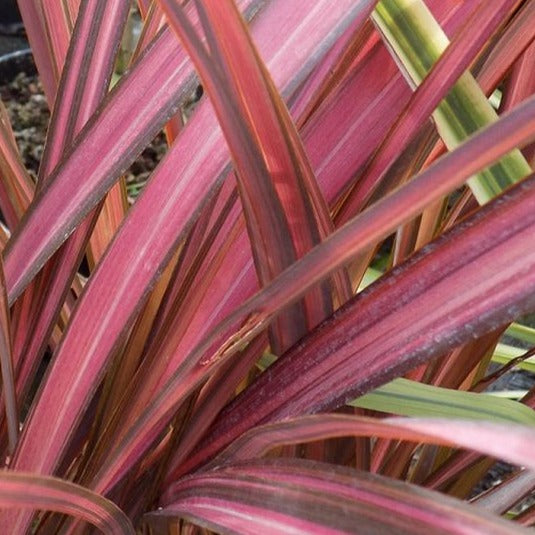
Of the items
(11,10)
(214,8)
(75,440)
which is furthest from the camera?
(11,10)

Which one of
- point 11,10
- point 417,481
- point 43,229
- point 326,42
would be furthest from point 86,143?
point 11,10

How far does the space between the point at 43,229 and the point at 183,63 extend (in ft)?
0.43

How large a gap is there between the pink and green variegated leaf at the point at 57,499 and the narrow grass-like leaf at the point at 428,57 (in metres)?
0.25

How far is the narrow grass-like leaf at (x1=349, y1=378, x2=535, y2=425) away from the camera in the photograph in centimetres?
42

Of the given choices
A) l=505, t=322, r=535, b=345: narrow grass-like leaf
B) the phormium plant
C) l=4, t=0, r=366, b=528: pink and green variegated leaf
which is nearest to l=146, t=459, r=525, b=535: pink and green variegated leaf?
the phormium plant

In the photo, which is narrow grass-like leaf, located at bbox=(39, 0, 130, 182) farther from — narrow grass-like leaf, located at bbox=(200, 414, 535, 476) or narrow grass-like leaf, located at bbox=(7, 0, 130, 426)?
narrow grass-like leaf, located at bbox=(200, 414, 535, 476)

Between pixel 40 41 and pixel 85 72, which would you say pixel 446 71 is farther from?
pixel 40 41

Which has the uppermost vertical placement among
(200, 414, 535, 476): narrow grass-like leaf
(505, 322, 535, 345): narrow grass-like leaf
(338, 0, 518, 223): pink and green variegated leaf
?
(505, 322, 535, 345): narrow grass-like leaf

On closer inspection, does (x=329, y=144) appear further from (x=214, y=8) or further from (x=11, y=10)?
(x=11, y=10)

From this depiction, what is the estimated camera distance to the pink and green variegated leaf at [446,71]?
16.3 inches

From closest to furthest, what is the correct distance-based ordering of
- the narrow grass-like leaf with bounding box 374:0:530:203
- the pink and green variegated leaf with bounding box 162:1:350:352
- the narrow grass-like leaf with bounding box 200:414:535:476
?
1. the narrow grass-like leaf with bounding box 200:414:535:476
2. the pink and green variegated leaf with bounding box 162:1:350:352
3. the narrow grass-like leaf with bounding box 374:0:530:203

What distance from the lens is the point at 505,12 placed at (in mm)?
420

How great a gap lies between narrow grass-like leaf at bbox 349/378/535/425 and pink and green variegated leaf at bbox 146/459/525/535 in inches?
3.4

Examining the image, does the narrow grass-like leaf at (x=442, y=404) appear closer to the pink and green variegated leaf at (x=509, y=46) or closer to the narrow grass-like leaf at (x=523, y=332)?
the pink and green variegated leaf at (x=509, y=46)
